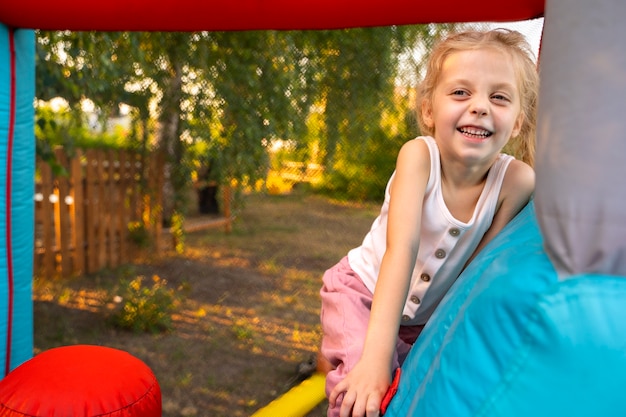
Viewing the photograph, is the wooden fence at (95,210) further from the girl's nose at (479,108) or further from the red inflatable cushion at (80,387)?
the girl's nose at (479,108)

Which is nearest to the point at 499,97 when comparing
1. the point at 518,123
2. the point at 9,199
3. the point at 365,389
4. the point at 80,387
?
the point at 518,123

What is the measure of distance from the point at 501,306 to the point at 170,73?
4388 millimetres

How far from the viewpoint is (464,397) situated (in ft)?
2.34

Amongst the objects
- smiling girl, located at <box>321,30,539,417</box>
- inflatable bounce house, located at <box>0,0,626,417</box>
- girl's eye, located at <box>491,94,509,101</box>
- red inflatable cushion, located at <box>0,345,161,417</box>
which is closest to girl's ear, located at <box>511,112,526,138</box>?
smiling girl, located at <box>321,30,539,417</box>

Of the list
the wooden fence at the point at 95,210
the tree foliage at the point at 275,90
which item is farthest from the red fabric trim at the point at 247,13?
the wooden fence at the point at 95,210

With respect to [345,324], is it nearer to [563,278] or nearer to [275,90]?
[563,278]

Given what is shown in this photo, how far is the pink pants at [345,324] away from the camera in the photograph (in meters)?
1.47

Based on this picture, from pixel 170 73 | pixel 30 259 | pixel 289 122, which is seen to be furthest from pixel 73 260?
pixel 30 259

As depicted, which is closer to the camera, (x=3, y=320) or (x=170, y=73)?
(x=3, y=320)

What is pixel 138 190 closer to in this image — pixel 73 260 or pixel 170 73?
pixel 73 260

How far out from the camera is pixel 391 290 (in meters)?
1.17

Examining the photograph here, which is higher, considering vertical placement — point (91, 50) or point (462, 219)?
point (91, 50)

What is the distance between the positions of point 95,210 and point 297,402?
3415 millimetres

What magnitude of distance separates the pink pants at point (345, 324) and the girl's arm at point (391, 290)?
0.89 feet
